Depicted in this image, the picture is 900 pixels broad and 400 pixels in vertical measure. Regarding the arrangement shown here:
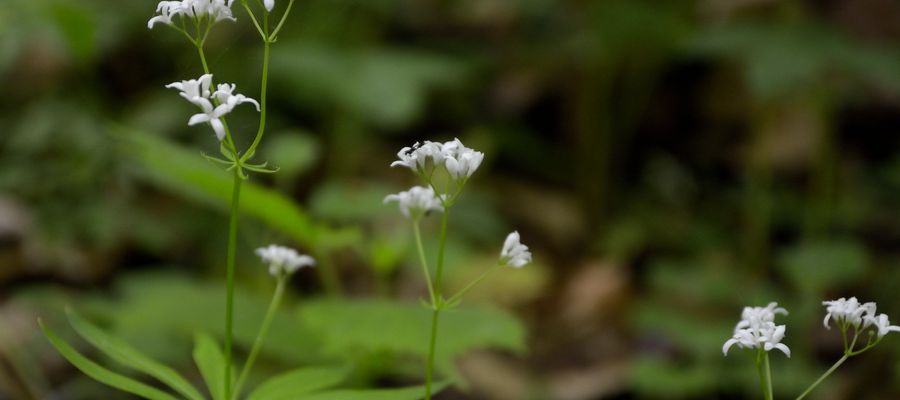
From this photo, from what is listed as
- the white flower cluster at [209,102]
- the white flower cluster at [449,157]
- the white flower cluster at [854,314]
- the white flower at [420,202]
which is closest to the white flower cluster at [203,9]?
the white flower cluster at [209,102]

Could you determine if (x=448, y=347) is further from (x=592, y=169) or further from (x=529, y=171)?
(x=529, y=171)

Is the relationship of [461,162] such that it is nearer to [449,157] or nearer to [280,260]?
[449,157]

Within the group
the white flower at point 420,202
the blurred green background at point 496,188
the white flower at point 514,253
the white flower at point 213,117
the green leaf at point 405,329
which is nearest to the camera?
the white flower at point 213,117

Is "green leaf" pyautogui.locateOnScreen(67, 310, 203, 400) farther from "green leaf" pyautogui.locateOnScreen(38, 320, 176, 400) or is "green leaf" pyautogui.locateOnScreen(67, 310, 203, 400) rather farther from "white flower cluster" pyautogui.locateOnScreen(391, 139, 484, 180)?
"white flower cluster" pyautogui.locateOnScreen(391, 139, 484, 180)

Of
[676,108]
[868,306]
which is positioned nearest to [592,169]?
[676,108]

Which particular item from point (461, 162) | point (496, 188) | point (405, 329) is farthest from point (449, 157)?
point (496, 188)

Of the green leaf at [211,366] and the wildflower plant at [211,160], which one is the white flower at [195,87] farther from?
the green leaf at [211,366]
